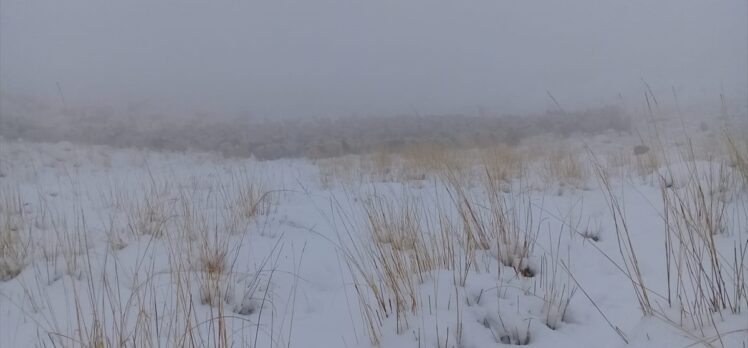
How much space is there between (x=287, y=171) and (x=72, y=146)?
5972mm

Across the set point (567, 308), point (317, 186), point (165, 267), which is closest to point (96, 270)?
point (165, 267)

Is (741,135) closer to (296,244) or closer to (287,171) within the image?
(296,244)

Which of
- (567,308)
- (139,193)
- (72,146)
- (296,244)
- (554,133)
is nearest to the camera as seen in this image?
(567,308)

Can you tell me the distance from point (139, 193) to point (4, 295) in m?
3.27

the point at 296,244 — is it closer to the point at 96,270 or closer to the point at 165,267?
the point at 165,267

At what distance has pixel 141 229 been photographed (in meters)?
3.04

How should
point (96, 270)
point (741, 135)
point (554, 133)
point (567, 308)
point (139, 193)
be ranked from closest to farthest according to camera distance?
point (567, 308)
point (96, 270)
point (741, 135)
point (139, 193)
point (554, 133)

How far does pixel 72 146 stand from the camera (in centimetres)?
1002

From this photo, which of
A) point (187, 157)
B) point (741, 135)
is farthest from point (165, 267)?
point (187, 157)

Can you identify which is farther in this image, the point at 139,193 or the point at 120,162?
the point at 120,162

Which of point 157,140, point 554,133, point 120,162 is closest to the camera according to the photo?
point 120,162

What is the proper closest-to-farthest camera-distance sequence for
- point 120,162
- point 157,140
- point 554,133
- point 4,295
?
point 4,295
point 120,162
point 554,133
point 157,140

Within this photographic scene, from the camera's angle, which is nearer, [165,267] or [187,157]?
[165,267]

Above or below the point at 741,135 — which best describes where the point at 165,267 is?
below
